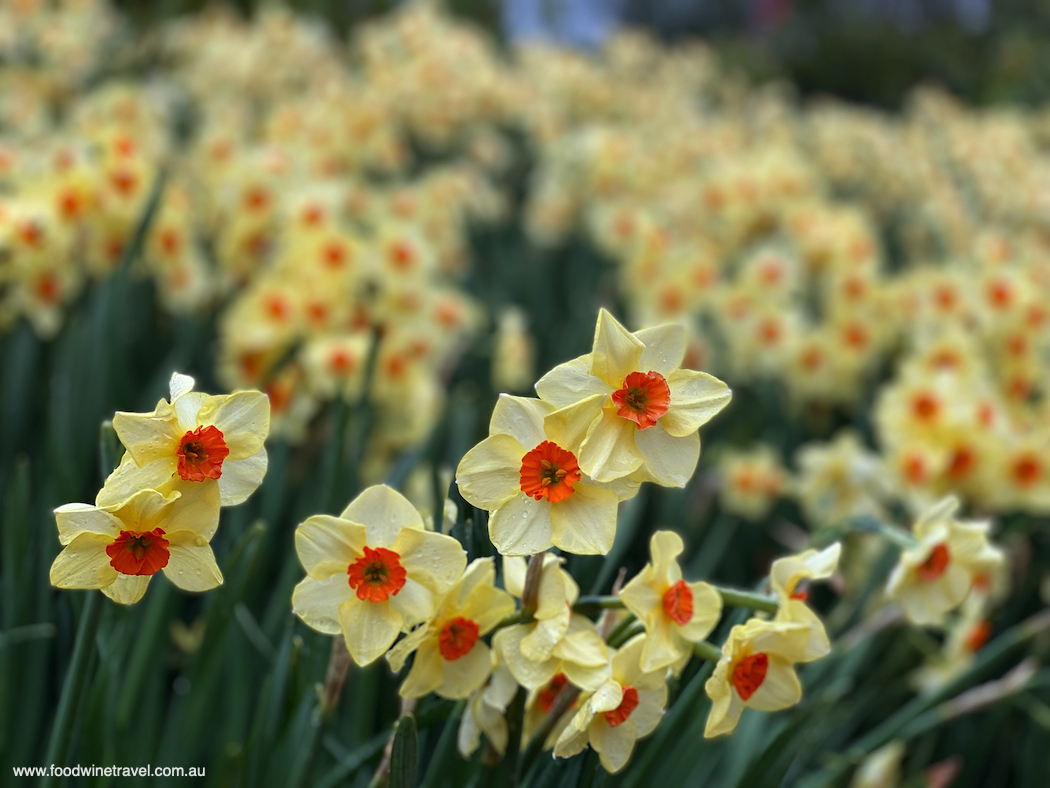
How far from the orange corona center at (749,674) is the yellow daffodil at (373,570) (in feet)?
0.82

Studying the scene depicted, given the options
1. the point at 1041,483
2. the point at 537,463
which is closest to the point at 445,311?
the point at 1041,483

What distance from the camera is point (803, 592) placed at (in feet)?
2.71

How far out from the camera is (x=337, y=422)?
4.19ft

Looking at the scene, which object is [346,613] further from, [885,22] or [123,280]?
[885,22]

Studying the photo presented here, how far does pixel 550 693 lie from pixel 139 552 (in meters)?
0.39

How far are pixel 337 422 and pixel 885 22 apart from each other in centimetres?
1237

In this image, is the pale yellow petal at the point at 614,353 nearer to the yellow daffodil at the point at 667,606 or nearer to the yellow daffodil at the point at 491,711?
the yellow daffodil at the point at 667,606

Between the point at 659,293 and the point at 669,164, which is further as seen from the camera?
the point at 669,164

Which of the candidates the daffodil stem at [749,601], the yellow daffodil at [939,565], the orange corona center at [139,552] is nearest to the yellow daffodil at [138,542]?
the orange corona center at [139,552]

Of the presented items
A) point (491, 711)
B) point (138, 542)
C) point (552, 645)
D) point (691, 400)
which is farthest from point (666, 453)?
point (138, 542)

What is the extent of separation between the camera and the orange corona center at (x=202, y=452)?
634 mm

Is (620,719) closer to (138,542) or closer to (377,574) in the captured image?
(377,574)

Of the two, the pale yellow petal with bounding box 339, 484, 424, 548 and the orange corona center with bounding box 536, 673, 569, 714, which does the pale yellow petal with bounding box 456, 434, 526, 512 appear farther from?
the orange corona center with bounding box 536, 673, 569, 714

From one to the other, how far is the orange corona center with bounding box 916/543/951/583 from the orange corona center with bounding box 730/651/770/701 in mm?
312
